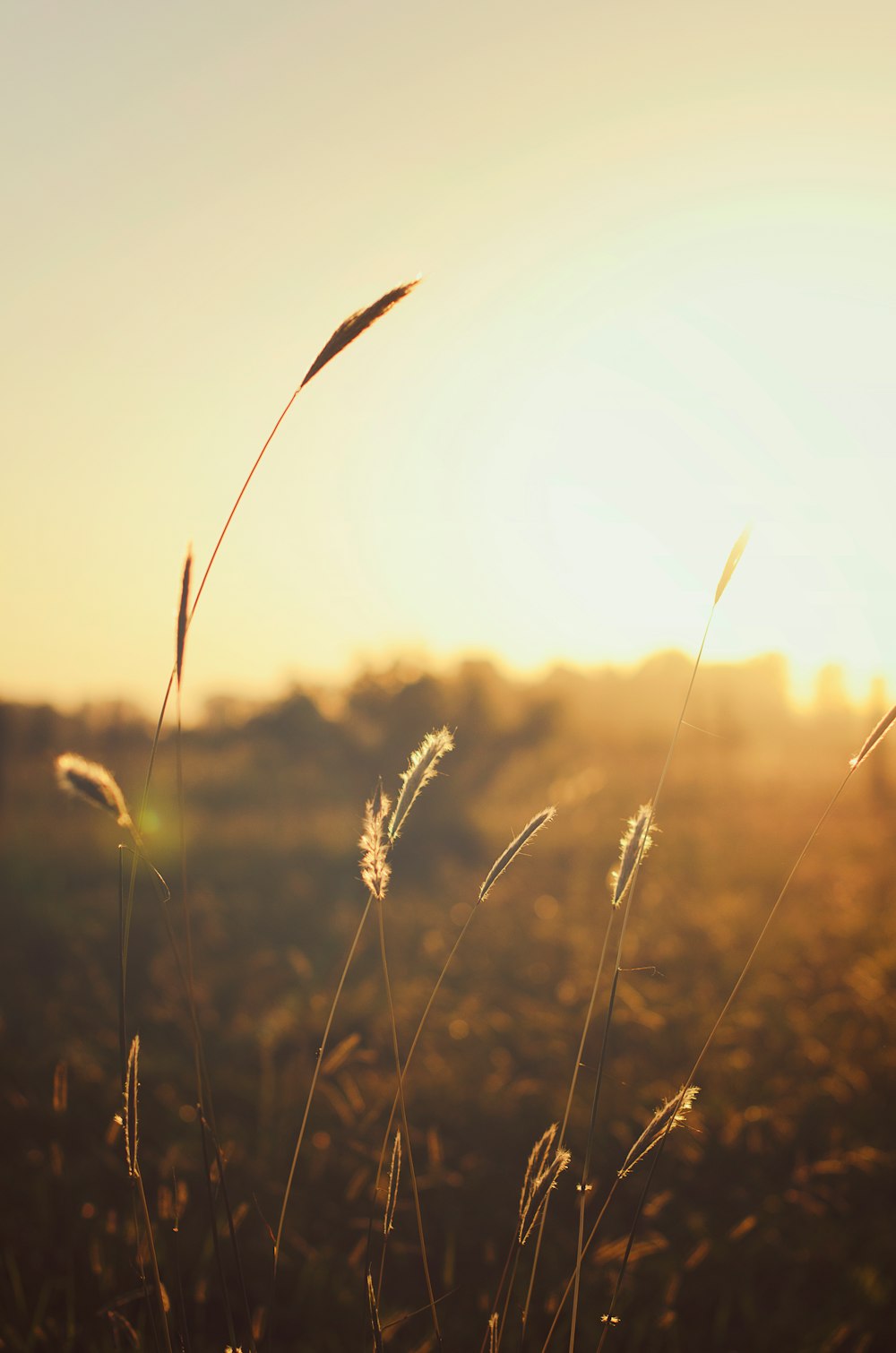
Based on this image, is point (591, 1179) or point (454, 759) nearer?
point (591, 1179)

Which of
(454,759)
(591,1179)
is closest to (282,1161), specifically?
(591,1179)

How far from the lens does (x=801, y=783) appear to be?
14555 mm

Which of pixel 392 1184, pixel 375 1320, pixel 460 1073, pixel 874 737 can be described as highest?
pixel 874 737

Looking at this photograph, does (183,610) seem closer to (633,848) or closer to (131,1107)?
(633,848)

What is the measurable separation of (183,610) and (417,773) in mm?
320

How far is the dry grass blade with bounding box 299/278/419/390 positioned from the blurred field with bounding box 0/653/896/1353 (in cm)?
61

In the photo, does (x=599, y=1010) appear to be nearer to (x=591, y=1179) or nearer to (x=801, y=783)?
(x=591, y=1179)

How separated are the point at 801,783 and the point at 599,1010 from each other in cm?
1147

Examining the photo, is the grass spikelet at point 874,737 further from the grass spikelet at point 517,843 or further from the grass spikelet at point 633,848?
the grass spikelet at point 517,843

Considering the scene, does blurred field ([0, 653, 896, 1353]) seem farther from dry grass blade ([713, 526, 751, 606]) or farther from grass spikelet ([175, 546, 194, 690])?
grass spikelet ([175, 546, 194, 690])

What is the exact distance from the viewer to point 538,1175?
1186 mm

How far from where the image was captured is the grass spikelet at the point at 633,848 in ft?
3.66

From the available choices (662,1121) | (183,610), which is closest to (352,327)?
(183,610)

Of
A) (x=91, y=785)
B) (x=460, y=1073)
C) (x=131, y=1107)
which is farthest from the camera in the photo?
(x=460, y=1073)
